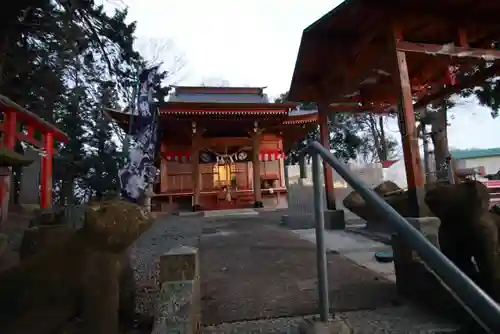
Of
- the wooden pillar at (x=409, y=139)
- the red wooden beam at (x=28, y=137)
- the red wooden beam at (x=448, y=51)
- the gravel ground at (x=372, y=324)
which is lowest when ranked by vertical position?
the gravel ground at (x=372, y=324)

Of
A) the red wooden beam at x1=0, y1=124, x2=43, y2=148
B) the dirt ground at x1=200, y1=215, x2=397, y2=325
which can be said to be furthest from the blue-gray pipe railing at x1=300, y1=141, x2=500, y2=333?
the red wooden beam at x1=0, y1=124, x2=43, y2=148

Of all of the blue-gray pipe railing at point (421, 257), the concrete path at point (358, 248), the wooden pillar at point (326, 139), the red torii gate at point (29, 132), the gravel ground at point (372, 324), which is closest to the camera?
the blue-gray pipe railing at point (421, 257)

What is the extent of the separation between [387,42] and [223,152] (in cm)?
1098

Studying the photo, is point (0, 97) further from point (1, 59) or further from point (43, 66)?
point (43, 66)

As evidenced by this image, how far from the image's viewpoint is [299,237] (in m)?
5.62

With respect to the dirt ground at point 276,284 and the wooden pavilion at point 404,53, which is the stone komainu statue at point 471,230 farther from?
the wooden pavilion at point 404,53

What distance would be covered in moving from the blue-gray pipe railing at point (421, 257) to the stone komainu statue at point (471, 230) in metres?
0.99

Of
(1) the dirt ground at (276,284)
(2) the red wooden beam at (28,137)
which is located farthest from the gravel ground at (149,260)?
(2) the red wooden beam at (28,137)

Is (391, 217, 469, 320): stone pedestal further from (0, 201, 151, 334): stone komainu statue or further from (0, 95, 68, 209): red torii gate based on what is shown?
(0, 95, 68, 209): red torii gate

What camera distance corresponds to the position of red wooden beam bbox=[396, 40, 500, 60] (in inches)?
145

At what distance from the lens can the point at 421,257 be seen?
47.1 inches

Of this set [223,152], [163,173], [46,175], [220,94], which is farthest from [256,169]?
[46,175]

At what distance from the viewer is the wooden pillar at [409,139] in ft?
10.7

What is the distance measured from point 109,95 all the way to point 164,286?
1682 cm
